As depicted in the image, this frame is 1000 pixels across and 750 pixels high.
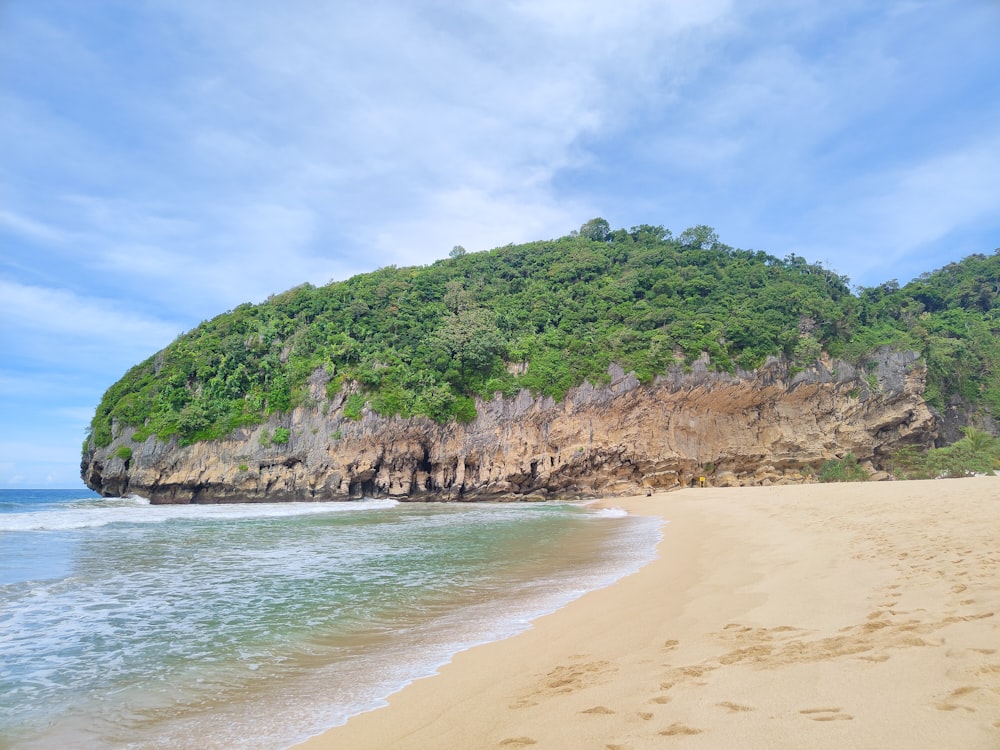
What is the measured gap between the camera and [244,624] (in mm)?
A: 6750

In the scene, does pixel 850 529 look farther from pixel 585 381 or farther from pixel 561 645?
pixel 585 381

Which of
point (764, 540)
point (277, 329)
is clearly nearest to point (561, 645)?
point (764, 540)

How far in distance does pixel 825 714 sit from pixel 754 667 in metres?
0.98

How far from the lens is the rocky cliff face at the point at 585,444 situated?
37656mm

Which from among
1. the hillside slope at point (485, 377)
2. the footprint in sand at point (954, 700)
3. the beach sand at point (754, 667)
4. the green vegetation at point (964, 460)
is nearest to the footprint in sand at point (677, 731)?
the beach sand at point (754, 667)

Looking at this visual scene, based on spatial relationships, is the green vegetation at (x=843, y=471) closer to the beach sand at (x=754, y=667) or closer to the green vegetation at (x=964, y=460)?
the green vegetation at (x=964, y=460)

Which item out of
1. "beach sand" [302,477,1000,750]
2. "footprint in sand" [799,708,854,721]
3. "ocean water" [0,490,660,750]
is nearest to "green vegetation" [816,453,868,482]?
"ocean water" [0,490,660,750]

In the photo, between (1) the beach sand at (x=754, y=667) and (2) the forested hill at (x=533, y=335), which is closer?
(1) the beach sand at (x=754, y=667)

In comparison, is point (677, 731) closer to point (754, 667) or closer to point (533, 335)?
point (754, 667)

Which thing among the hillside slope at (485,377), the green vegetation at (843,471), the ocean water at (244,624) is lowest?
the ocean water at (244,624)

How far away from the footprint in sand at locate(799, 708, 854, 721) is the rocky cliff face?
35.3m

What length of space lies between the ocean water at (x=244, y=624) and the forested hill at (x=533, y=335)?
26.2m

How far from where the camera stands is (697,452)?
37812 millimetres

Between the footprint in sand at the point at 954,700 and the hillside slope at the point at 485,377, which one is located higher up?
the hillside slope at the point at 485,377
